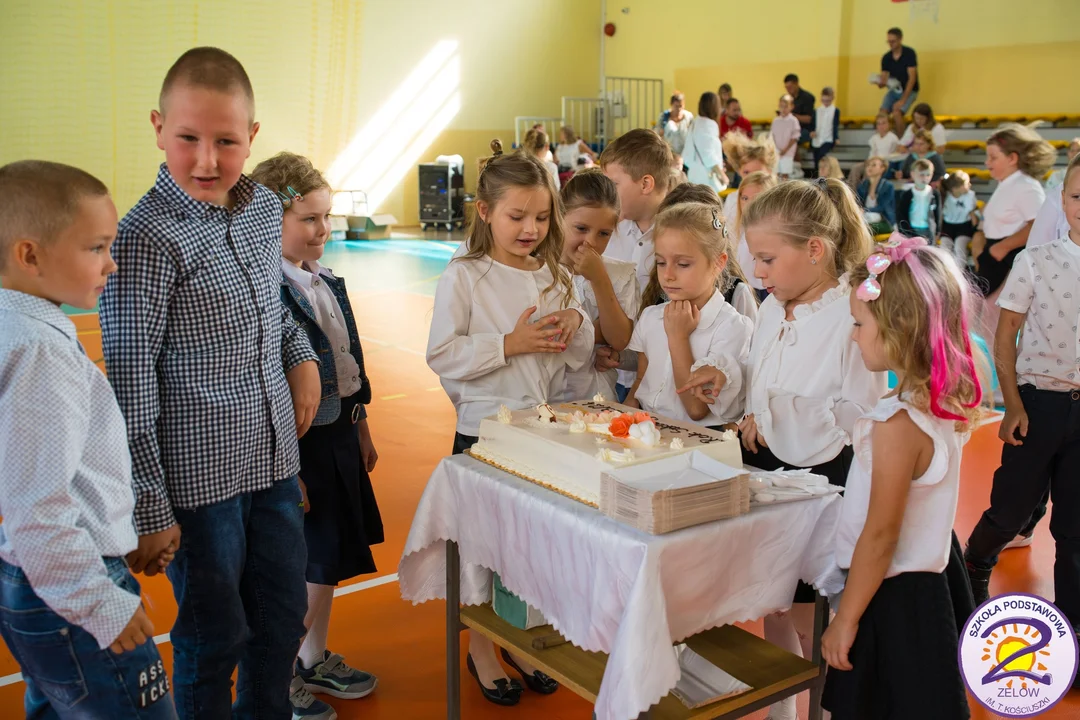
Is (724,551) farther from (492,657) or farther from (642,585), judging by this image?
(492,657)

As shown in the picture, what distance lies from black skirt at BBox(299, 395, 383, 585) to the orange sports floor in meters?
0.38

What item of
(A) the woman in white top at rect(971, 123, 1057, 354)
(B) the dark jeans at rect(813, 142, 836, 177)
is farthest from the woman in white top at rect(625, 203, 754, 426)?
(B) the dark jeans at rect(813, 142, 836, 177)

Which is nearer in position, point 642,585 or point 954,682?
point 642,585

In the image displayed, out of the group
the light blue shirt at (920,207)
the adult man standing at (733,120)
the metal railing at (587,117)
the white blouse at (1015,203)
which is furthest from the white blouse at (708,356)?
the metal railing at (587,117)

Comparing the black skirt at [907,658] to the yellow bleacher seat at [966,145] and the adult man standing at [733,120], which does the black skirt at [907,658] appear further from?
the adult man standing at [733,120]

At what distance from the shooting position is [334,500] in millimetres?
2596

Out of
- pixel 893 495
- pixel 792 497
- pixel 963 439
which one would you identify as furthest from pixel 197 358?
pixel 963 439

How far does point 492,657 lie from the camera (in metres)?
2.63

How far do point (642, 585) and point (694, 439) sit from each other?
0.41 meters

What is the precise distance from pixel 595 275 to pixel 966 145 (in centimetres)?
1091

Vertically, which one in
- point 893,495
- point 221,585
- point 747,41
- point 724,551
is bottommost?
point 221,585

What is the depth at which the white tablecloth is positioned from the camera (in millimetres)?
1659

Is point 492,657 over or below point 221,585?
below

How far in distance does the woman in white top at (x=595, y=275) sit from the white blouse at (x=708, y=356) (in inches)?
6.4
